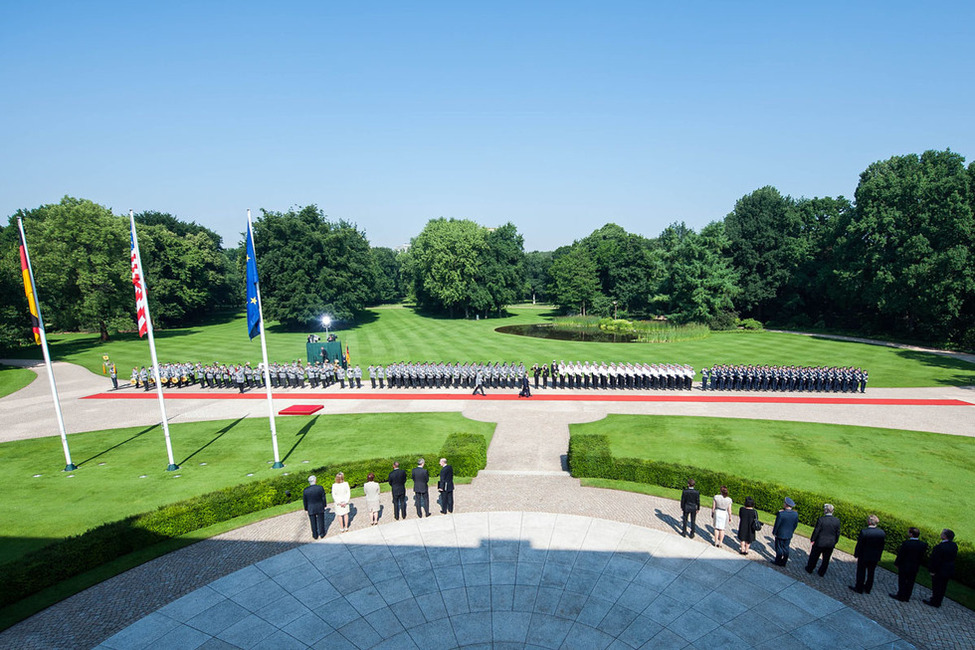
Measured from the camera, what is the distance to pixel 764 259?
213 ft

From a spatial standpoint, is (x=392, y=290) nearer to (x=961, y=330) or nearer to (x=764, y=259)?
(x=764, y=259)

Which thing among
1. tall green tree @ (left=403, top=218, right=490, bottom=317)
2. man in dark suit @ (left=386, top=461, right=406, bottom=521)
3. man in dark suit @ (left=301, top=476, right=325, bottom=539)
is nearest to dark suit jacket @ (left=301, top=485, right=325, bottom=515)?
man in dark suit @ (left=301, top=476, right=325, bottom=539)

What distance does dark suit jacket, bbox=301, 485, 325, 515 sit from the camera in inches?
483

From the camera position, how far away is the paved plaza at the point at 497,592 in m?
8.98

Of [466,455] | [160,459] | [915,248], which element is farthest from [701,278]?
[160,459]

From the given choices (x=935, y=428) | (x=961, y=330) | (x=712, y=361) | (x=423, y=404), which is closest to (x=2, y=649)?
(x=423, y=404)

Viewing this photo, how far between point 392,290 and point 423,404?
10329cm

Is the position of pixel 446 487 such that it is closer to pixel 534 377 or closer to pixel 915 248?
pixel 534 377

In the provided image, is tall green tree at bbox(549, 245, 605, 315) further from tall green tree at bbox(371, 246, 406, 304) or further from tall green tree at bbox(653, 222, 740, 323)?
tall green tree at bbox(371, 246, 406, 304)

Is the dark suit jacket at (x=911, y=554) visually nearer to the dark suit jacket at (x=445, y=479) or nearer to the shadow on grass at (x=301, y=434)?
the dark suit jacket at (x=445, y=479)

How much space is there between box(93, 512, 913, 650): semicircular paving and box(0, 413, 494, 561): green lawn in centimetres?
460

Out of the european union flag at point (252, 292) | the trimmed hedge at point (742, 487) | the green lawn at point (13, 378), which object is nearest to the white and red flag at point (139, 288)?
the european union flag at point (252, 292)

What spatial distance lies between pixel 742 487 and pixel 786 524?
131 inches

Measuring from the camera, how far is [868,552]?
10.0 meters
